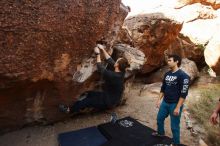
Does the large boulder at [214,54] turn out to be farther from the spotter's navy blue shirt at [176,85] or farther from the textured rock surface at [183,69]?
the spotter's navy blue shirt at [176,85]

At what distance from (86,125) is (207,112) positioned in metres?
3.15

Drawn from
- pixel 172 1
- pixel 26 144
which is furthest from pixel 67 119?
pixel 172 1

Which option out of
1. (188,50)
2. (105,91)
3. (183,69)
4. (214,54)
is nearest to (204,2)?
(188,50)

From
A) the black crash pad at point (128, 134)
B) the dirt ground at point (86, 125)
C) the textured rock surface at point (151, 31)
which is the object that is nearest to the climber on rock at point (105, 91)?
the dirt ground at point (86, 125)

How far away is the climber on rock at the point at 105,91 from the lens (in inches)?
220

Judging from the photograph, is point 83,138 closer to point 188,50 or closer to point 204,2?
point 188,50

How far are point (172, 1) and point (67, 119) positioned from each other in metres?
12.5

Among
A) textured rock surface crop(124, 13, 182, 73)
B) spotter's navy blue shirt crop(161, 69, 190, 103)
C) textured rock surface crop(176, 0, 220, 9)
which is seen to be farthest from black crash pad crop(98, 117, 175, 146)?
textured rock surface crop(176, 0, 220, 9)

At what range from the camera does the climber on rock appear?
5.60 m

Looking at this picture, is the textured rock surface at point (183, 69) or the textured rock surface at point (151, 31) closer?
the textured rock surface at point (151, 31)

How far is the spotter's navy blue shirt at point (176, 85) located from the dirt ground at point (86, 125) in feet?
4.18

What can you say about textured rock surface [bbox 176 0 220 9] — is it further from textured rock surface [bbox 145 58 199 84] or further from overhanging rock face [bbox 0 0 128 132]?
overhanging rock face [bbox 0 0 128 132]

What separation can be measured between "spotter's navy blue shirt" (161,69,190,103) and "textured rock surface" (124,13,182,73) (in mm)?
5019

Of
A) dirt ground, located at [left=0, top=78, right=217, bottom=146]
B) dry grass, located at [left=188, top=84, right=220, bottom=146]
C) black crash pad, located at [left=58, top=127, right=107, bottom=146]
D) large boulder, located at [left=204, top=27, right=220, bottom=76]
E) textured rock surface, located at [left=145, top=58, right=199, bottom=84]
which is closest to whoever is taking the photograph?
black crash pad, located at [left=58, top=127, right=107, bottom=146]
